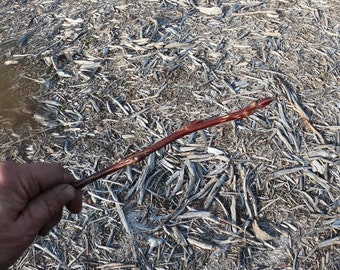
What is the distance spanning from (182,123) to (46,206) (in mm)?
1350

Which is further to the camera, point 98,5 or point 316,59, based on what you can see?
point 98,5

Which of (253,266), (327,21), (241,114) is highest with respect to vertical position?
(241,114)

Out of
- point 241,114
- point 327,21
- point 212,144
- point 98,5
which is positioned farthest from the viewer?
point 98,5

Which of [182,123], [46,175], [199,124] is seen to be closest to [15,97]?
[182,123]

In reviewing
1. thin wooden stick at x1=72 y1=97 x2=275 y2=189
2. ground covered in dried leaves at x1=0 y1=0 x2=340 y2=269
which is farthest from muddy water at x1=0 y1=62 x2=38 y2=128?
thin wooden stick at x1=72 y1=97 x2=275 y2=189

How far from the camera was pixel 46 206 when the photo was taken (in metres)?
1.62

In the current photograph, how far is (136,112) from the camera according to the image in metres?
2.94

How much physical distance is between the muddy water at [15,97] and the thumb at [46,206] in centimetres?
138

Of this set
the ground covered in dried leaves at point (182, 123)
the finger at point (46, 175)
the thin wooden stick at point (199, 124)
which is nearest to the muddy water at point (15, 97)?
the ground covered in dried leaves at point (182, 123)

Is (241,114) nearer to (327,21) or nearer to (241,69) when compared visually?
(241,69)

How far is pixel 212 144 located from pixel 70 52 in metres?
1.13

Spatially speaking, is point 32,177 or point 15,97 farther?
point 15,97

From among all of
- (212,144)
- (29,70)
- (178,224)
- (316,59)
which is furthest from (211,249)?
(29,70)

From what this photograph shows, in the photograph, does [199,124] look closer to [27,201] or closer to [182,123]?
[27,201]
